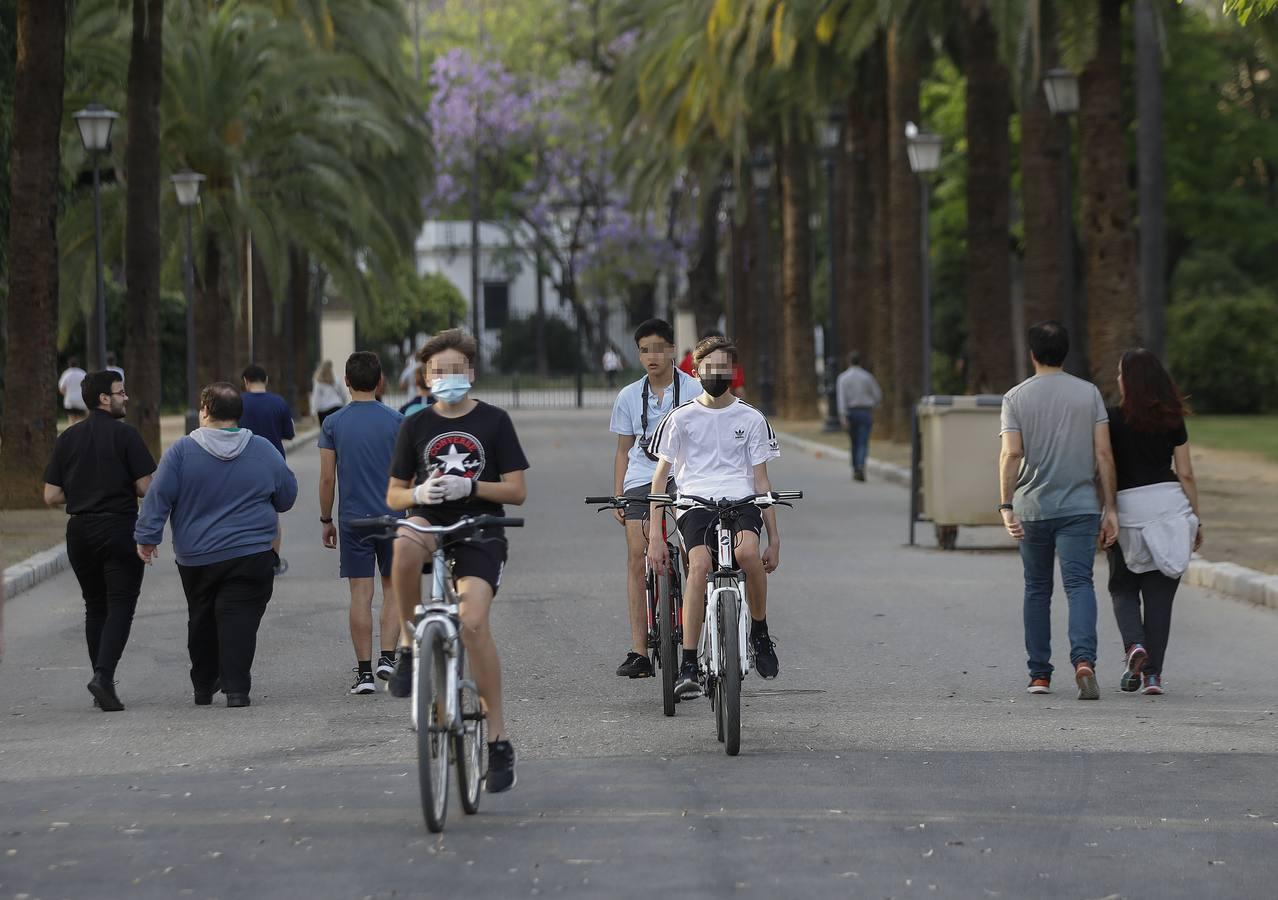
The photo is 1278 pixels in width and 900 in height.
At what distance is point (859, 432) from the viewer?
2700 centimetres

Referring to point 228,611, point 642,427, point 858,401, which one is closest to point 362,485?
point 228,611

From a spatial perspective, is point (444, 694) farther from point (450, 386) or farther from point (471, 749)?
point (450, 386)

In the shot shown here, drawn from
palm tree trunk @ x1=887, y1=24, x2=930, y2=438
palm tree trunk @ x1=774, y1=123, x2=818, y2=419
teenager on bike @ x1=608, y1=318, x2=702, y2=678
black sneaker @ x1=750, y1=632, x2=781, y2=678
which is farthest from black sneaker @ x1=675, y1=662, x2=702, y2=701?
palm tree trunk @ x1=774, y1=123, x2=818, y2=419

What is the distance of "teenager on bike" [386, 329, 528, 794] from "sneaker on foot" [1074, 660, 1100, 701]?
11.3 feet

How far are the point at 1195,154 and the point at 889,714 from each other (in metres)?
38.6

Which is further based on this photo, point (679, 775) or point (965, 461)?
point (965, 461)

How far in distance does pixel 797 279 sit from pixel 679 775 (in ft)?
120

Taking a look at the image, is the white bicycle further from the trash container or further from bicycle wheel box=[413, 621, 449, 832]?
the trash container

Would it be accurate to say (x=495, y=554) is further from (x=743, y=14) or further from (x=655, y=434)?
(x=743, y=14)

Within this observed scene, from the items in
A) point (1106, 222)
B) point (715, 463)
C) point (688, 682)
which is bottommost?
point (688, 682)

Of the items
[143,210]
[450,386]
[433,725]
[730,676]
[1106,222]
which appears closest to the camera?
[433,725]

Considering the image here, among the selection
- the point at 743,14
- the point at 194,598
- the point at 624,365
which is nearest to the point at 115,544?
the point at 194,598

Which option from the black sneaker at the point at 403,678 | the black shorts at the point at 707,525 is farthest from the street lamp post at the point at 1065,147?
the black sneaker at the point at 403,678

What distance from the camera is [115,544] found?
10617 millimetres
